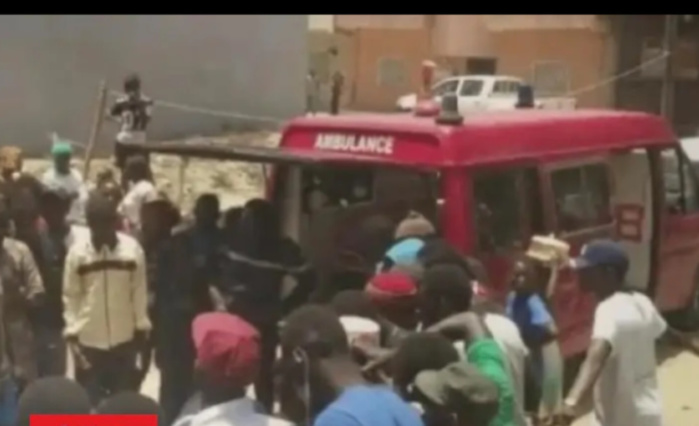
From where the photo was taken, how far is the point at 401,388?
3.72 metres

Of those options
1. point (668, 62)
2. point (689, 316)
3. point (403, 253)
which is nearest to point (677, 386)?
point (689, 316)

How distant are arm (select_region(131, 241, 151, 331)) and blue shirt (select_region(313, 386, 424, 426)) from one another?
261 cm

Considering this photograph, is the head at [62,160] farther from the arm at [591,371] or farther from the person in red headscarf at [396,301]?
the arm at [591,371]

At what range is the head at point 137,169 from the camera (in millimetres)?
7859

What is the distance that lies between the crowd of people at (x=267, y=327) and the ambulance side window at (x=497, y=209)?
0.53 m

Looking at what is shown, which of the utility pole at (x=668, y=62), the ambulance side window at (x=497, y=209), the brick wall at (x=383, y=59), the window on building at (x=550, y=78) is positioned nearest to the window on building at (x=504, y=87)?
the window on building at (x=550, y=78)

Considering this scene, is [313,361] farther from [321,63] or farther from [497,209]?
[321,63]

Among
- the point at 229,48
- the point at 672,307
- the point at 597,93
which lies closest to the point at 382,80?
the point at 597,93

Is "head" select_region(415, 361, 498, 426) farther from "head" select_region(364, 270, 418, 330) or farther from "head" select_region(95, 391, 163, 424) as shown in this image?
"head" select_region(364, 270, 418, 330)

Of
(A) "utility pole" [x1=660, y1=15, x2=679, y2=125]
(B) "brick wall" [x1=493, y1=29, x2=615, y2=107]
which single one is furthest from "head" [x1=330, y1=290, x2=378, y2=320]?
(B) "brick wall" [x1=493, y1=29, x2=615, y2=107]

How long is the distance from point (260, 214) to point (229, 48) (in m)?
13.4

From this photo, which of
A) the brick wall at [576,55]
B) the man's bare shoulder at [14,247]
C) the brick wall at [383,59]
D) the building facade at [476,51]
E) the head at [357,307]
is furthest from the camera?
the brick wall at [383,59]

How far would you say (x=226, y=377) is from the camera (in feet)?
11.7

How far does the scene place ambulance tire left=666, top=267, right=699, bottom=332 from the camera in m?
9.38
